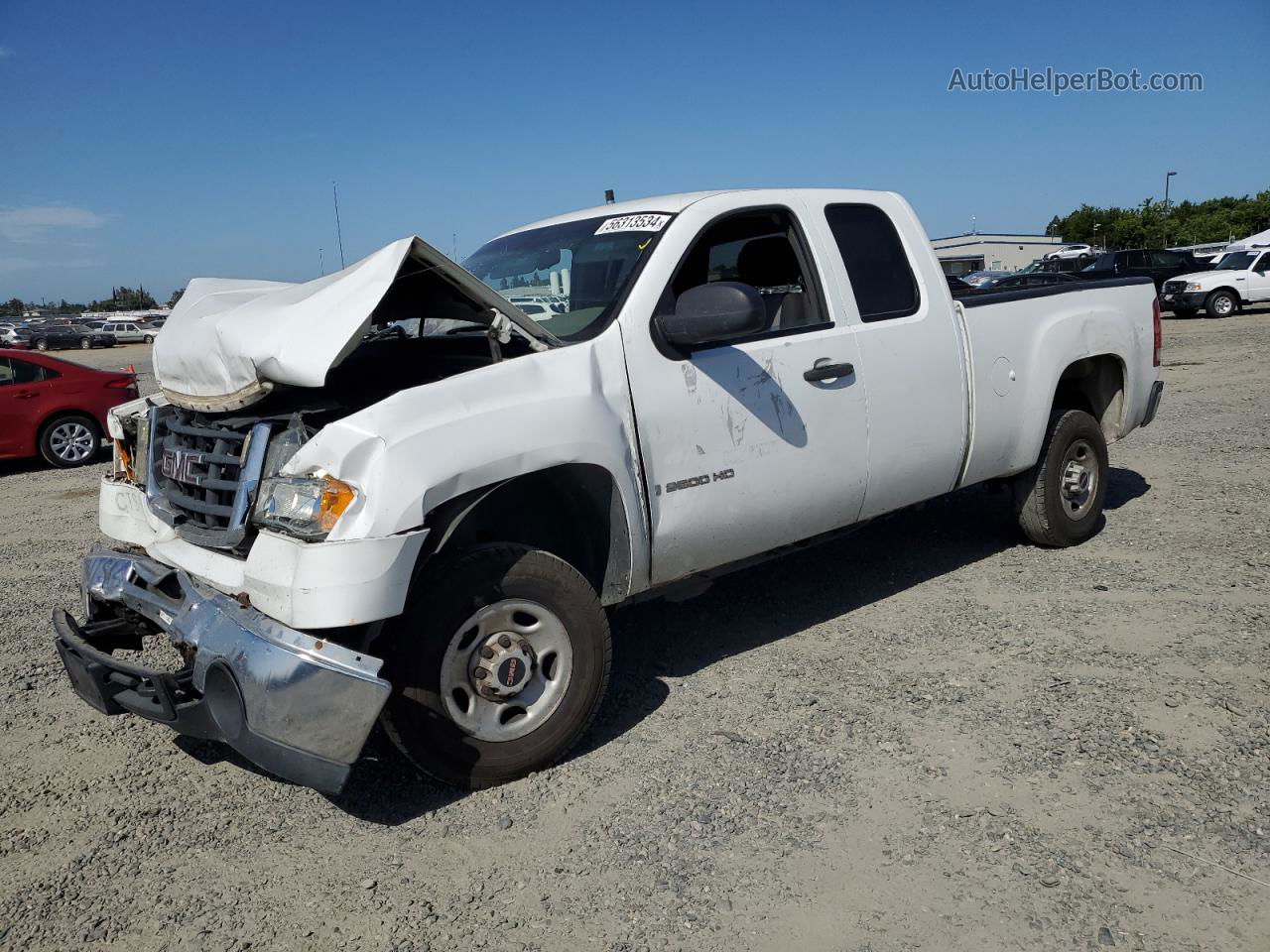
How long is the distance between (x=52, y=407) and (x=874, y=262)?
10.5 metres

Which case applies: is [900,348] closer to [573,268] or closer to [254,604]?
[573,268]

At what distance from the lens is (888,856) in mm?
3115

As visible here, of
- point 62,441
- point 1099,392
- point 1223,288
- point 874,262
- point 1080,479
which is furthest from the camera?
point 1223,288

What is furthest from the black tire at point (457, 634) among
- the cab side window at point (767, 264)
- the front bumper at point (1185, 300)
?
the front bumper at point (1185, 300)

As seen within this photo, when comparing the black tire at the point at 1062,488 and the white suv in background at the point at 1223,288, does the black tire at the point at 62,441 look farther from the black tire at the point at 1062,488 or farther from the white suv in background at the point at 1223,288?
the white suv in background at the point at 1223,288

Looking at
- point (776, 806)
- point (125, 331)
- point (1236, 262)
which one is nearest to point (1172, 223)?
point (1236, 262)

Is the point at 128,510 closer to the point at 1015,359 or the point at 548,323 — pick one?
the point at 548,323

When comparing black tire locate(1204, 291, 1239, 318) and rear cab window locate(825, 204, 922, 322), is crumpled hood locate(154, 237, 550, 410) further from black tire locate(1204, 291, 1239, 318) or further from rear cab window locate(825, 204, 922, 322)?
black tire locate(1204, 291, 1239, 318)

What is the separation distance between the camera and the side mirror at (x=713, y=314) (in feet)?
12.3

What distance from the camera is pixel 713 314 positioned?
3789mm

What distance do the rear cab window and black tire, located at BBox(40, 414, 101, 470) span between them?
1043 cm

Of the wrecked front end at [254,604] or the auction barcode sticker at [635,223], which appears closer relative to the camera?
the wrecked front end at [254,604]

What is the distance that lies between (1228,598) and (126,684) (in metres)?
4.94

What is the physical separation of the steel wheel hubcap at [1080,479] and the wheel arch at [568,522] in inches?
131
